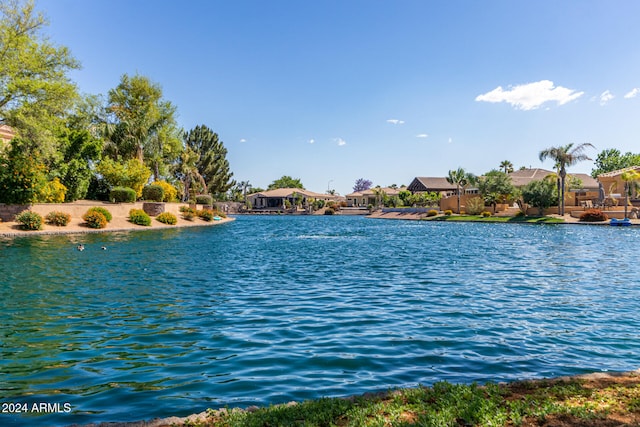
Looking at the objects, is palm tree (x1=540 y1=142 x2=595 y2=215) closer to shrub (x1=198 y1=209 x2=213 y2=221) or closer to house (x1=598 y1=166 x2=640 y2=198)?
house (x1=598 y1=166 x2=640 y2=198)

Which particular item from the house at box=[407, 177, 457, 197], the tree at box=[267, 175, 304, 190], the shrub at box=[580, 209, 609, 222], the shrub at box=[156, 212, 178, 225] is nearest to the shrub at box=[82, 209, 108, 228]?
the shrub at box=[156, 212, 178, 225]

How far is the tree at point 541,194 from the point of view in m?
58.9

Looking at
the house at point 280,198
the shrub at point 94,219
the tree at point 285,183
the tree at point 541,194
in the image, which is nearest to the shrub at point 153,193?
the shrub at point 94,219

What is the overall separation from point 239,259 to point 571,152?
54.0 meters

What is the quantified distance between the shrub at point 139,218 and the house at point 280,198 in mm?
66217

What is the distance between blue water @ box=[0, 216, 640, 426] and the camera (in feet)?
19.5

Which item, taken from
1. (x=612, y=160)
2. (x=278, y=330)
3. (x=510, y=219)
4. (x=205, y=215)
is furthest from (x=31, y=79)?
(x=612, y=160)

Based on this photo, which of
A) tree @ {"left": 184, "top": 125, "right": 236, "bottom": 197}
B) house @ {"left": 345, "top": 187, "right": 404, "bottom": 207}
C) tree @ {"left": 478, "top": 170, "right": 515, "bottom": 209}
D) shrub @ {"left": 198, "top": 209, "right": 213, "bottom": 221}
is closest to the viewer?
shrub @ {"left": 198, "top": 209, "right": 213, "bottom": 221}

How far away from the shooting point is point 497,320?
31.9 ft

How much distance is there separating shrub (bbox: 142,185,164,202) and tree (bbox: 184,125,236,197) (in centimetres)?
4143

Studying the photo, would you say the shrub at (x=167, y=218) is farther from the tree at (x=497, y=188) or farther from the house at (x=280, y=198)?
the house at (x=280, y=198)

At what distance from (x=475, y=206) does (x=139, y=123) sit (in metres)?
53.4

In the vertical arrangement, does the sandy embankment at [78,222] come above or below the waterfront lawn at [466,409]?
above

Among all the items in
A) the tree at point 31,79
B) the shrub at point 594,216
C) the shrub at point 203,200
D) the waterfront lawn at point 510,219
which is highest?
the tree at point 31,79
